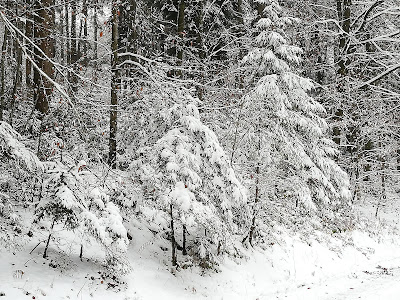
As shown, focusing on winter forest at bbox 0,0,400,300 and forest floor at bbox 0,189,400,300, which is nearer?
forest floor at bbox 0,189,400,300

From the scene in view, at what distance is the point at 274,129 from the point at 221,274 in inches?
187

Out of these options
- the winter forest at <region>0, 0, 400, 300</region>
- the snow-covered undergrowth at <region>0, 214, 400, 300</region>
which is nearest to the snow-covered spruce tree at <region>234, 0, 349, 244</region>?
the winter forest at <region>0, 0, 400, 300</region>

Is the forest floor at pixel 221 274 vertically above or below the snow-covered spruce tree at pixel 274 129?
below

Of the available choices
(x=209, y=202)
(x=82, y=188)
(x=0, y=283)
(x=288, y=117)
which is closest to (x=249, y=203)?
(x=209, y=202)

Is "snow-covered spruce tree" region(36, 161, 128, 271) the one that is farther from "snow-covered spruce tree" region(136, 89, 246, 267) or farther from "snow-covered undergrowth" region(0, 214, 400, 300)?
"snow-covered spruce tree" region(136, 89, 246, 267)

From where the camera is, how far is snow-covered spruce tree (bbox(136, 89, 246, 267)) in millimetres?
7727

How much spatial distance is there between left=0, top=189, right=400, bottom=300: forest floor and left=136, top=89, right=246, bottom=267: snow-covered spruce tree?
0.81m

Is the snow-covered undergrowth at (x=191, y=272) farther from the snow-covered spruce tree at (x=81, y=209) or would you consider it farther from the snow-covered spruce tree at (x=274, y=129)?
the snow-covered spruce tree at (x=274, y=129)

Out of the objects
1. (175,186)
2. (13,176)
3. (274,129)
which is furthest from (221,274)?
(13,176)

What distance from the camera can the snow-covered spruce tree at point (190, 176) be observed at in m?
7.73

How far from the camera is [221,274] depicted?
29.4 ft

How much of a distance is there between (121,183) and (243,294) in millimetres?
4233

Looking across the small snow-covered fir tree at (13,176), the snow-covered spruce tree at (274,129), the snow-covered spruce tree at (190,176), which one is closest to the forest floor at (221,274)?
the small snow-covered fir tree at (13,176)

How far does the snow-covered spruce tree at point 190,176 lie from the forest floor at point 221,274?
811mm
